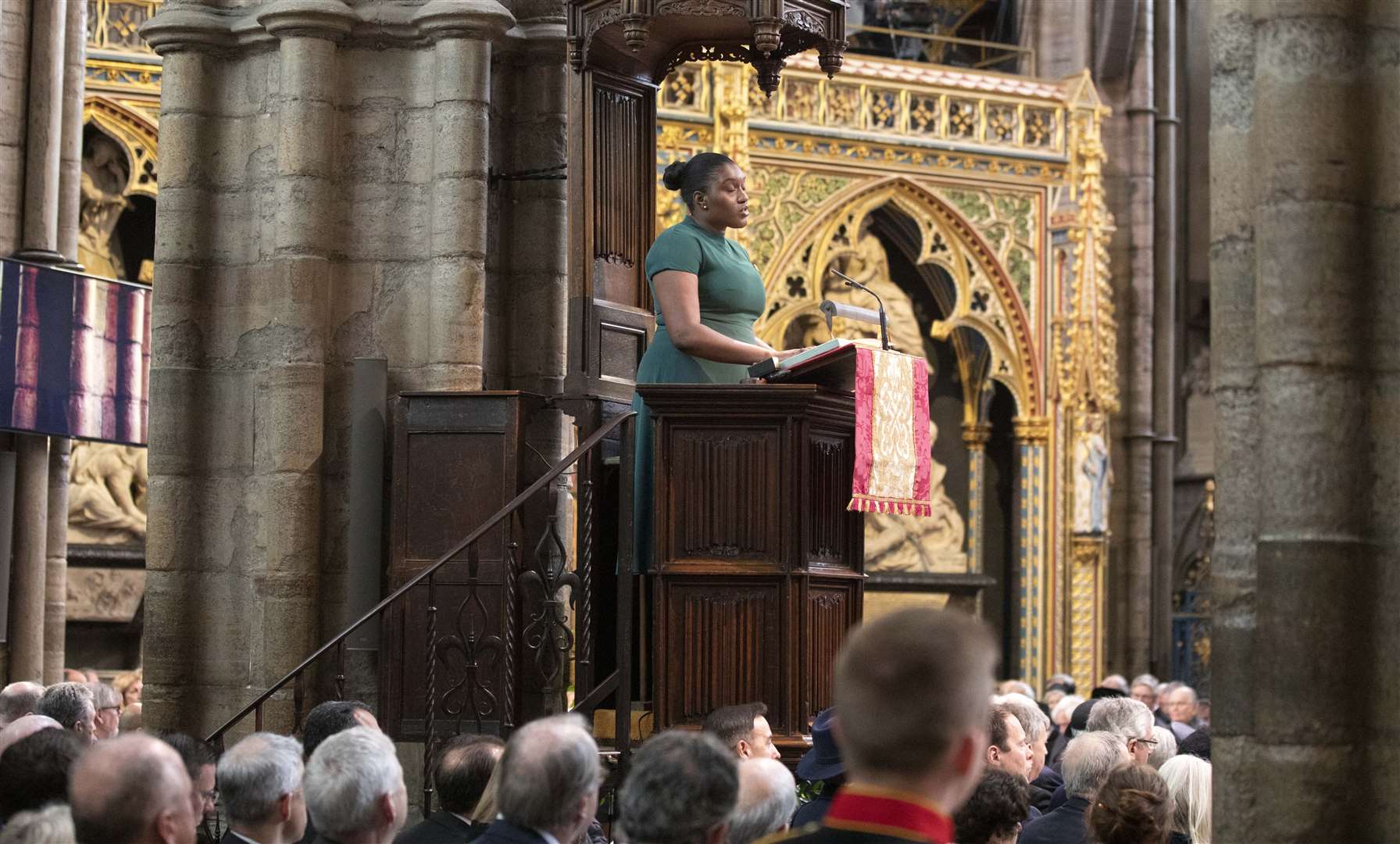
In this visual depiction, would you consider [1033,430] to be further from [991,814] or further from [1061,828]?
[991,814]

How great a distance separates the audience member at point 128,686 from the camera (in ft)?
42.0

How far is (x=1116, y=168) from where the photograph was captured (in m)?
21.5

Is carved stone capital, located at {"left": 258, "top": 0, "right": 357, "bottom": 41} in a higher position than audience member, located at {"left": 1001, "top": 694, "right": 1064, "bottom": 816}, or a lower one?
higher

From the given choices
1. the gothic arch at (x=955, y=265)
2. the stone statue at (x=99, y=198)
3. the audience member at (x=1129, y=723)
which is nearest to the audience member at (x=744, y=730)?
the audience member at (x=1129, y=723)

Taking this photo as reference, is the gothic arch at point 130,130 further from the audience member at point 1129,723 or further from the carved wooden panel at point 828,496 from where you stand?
the audience member at point 1129,723

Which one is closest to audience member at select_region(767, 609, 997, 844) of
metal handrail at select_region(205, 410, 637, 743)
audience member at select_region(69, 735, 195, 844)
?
audience member at select_region(69, 735, 195, 844)

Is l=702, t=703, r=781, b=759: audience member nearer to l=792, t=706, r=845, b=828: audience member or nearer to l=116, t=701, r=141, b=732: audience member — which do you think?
l=792, t=706, r=845, b=828: audience member

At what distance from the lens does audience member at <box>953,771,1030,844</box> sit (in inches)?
198

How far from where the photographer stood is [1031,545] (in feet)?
65.3

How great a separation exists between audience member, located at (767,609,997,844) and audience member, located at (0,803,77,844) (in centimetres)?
183

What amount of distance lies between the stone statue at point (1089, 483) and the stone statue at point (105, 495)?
815 cm

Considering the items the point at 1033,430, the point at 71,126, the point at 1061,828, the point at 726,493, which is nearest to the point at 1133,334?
the point at 1033,430

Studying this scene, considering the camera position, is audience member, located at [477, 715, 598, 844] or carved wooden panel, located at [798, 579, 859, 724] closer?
audience member, located at [477, 715, 598, 844]

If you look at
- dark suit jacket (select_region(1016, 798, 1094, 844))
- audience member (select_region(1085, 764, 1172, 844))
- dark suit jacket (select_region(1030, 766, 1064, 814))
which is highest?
audience member (select_region(1085, 764, 1172, 844))
